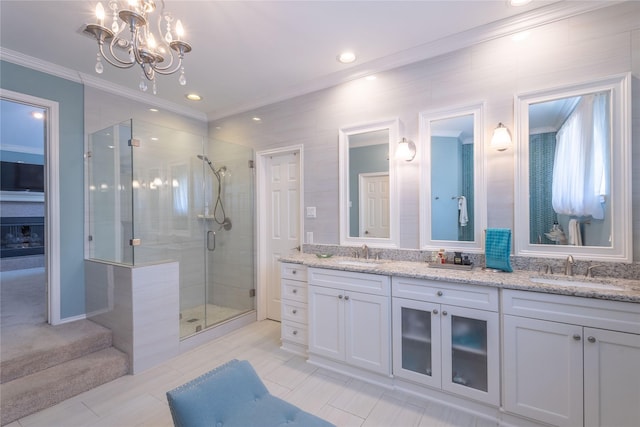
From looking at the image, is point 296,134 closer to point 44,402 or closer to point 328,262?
point 328,262

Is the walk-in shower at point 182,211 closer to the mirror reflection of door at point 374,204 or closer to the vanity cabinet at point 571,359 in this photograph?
the mirror reflection of door at point 374,204

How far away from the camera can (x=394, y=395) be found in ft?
6.83

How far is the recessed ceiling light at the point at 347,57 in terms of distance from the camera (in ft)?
8.46

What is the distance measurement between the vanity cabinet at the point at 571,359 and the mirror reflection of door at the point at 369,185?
49.1 inches

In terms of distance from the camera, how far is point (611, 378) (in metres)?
1.48

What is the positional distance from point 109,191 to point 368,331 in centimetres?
309

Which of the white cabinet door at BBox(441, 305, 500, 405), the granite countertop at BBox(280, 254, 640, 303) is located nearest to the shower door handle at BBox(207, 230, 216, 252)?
the granite countertop at BBox(280, 254, 640, 303)

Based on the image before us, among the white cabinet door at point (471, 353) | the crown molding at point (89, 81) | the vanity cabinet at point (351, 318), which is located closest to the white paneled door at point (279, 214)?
the vanity cabinet at point (351, 318)

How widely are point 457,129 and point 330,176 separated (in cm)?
130

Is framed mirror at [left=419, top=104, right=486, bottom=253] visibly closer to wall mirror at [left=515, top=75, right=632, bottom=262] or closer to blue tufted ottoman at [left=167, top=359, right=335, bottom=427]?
wall mirror at [left=515, top=75, right=632, bottom=262]

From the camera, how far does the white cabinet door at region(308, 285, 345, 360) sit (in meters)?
2.37

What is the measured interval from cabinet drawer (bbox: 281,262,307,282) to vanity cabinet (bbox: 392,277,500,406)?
942 millimetres

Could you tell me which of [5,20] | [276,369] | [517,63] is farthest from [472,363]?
[5,20]

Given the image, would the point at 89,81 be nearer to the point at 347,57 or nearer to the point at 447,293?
the point at 347,57
